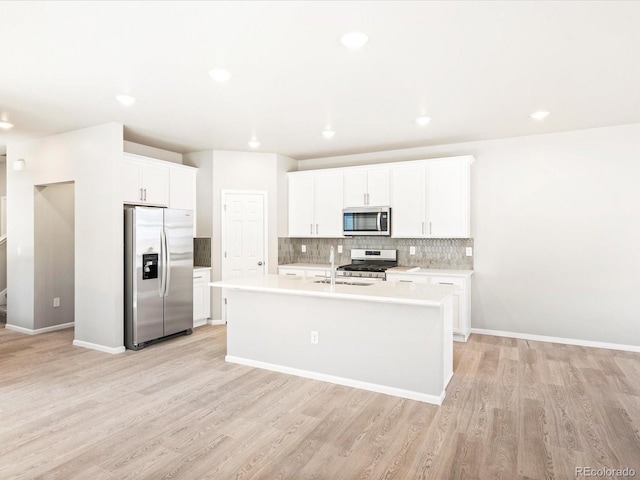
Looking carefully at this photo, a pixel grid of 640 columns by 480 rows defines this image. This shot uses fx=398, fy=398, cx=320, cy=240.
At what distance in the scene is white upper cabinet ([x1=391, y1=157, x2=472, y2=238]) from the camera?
516 cm

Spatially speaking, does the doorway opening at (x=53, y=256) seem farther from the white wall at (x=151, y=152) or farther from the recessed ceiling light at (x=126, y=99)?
the recessed ceiling light at (x=126, y=99)

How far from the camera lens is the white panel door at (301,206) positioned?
6266 mm

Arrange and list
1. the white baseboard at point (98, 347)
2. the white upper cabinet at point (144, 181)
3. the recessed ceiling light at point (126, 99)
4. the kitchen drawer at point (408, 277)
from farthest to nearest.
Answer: the kitchen drawer at point (408, 277)
the white upper cabinet at point (144, 181)
the white baseboard at point (98, 347)
the recessed ceiling light at point (126, 99)

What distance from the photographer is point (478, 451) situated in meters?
2.46

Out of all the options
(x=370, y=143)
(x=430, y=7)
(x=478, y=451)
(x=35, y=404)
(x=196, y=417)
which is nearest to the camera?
(x=430, y=7)

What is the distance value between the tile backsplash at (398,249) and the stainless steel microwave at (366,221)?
1.33 ft

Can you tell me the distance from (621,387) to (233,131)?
4.71 meters

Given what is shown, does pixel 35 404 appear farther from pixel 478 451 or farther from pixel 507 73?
pixel 507 73

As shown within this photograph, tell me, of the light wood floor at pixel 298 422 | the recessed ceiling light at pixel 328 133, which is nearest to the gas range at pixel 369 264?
the light wood floor at pixel 298 422

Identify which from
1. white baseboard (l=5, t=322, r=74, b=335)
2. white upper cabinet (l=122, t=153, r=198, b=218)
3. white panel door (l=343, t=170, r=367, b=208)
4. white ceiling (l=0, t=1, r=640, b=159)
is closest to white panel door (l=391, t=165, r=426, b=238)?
white panel door (l=343, t=170, r=367, b=208)

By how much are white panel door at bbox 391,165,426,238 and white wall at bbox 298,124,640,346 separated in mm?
628

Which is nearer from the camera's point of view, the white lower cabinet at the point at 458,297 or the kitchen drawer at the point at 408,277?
the white lower cabinet at the point at 458,297

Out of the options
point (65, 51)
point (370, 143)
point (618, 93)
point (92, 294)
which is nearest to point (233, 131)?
point (370, 143)

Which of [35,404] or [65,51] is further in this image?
[35,404]
